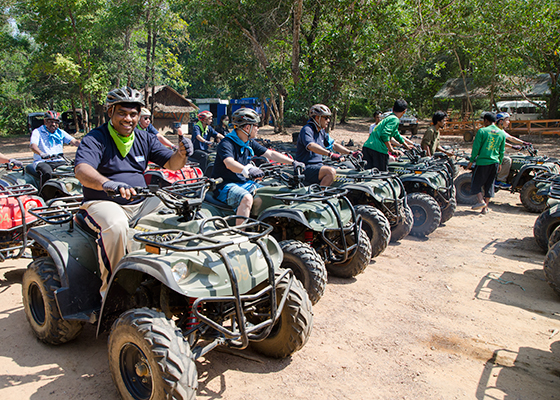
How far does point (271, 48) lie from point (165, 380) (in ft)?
59.3

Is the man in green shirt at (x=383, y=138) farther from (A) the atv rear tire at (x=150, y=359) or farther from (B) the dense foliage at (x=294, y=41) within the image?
(B) the dense foliage at (x=294, y=41)

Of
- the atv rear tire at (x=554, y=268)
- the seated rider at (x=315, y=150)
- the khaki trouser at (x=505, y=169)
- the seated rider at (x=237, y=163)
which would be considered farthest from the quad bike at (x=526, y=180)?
the seated rider at (x=237, y=163)

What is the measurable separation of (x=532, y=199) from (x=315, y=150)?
6555 millimetres

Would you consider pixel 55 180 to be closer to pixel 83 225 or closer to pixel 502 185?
pixel 83 225

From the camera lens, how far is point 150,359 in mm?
2539

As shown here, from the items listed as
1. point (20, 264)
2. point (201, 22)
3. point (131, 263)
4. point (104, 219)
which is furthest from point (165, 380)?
point (201, 22)

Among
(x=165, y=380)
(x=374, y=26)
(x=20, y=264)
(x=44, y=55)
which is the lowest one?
(x=20, y=264)

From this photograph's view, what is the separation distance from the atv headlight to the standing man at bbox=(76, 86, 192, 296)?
688 mm

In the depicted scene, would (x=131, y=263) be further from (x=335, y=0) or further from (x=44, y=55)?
(x=44, y=55)

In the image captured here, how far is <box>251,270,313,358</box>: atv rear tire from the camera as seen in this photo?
3.21 meters

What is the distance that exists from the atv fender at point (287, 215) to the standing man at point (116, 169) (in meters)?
1.34

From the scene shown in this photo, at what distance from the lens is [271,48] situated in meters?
18.8

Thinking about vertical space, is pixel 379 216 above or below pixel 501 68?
below

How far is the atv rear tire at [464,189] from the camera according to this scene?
10.7m
